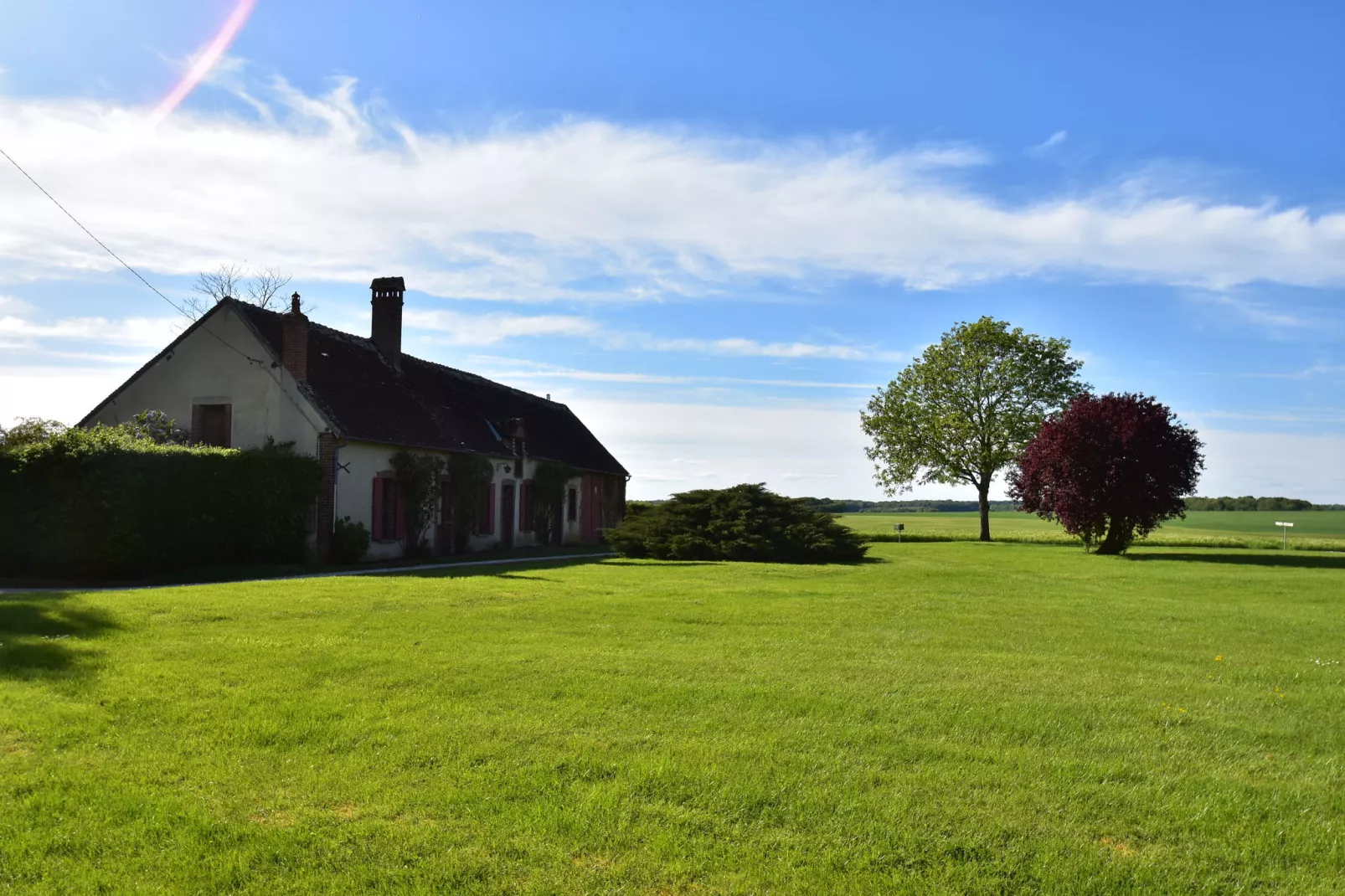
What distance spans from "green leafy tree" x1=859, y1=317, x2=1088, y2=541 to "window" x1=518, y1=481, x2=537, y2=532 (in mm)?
21819

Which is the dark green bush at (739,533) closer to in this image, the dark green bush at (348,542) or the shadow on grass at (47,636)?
the dark green bush at (348,542)

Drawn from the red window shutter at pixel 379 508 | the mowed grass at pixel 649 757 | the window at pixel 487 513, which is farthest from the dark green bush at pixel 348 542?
the mowed grass at pixel 649 757

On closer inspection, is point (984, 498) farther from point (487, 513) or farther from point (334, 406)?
point (334, 406)

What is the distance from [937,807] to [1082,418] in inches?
1236

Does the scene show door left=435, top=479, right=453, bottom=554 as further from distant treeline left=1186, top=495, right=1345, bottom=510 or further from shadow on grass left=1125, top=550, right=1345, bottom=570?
distant treeline left=1186, top=495, right=1345, bottom=510

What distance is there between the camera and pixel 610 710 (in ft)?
22.5

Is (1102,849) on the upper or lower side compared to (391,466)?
lower

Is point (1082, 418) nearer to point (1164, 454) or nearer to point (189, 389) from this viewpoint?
point (1164, 454)

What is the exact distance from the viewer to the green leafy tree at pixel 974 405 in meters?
46.7

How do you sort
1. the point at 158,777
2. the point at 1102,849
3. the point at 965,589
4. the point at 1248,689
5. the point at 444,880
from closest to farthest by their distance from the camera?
the point at 444,880, the point at 1102,849, the point at 158,777, the point at 1248,689, the point at 965,589

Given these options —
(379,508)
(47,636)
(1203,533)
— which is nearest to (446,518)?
(379,508)

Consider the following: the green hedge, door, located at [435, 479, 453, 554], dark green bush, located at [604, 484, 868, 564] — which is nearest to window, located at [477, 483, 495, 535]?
door, located at [435, 479, 453, 554]

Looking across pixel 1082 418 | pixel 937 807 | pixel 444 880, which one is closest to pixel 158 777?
pixel 444 880

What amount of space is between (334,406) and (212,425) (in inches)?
130
